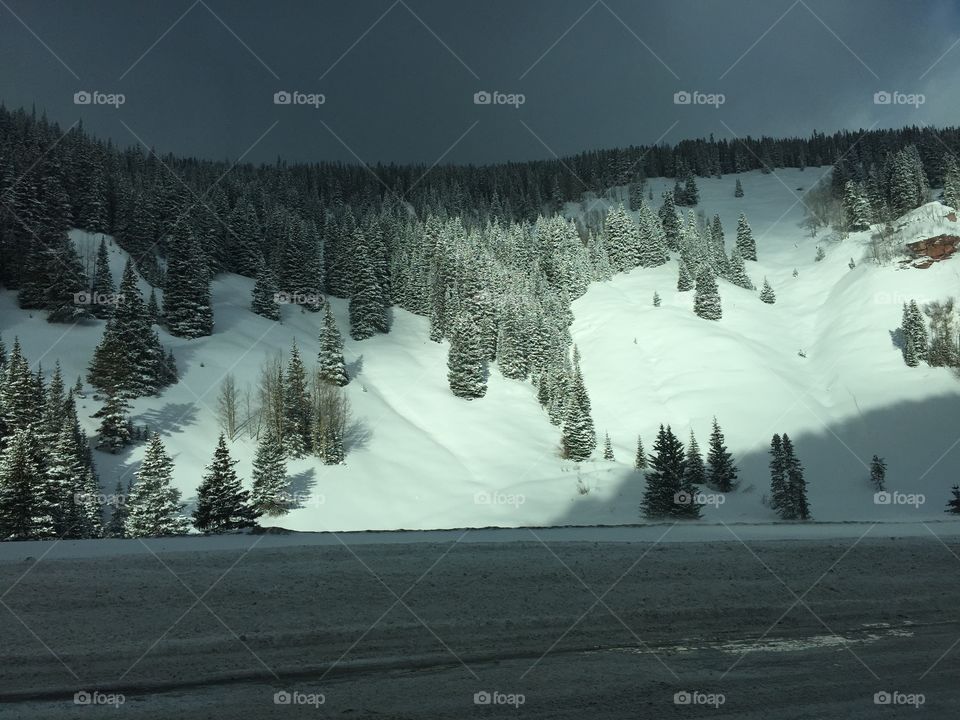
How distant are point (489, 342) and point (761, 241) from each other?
66.0 meters

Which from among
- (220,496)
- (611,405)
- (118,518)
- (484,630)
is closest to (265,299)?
(611,405)

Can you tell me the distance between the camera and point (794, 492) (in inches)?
1609

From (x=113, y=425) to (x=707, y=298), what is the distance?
2546 inches

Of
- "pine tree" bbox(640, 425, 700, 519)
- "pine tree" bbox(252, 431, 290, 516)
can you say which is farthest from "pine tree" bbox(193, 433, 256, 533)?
"pine tree" bbox(640, 425, 700, 519)

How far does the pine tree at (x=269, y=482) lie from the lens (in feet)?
130

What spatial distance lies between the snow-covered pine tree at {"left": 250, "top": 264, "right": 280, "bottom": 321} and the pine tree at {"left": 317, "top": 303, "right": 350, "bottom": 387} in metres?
14.5

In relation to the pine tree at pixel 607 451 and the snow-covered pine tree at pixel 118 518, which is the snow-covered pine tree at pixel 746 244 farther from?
the snow-covered pine tree at pixel 118 518

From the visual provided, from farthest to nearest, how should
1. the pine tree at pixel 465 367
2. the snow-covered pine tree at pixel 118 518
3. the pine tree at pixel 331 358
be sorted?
1. the pine tree at pixel 465 367
2. the pine tree at pixel 331 358
3. the snow-covered pine tree at pixel 118 518

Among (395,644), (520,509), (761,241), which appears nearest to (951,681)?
(395,644)

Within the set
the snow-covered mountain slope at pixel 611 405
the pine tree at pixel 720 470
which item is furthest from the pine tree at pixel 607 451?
the pine tree at pixel 720 470

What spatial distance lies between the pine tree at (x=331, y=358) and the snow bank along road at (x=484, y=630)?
167 ft

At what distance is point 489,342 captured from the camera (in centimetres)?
7656

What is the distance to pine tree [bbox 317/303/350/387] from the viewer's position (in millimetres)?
61906

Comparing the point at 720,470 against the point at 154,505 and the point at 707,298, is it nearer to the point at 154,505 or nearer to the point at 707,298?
the point at 154,505
